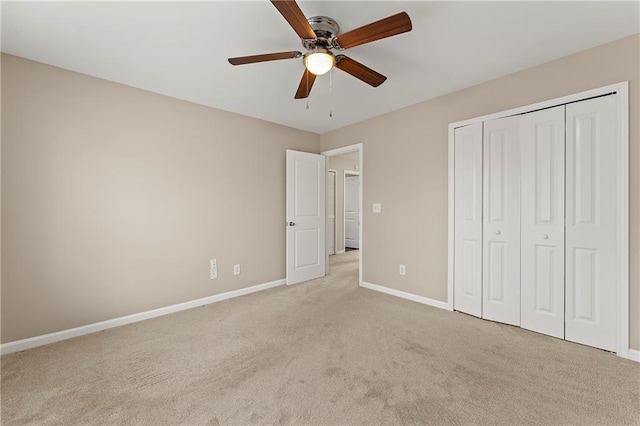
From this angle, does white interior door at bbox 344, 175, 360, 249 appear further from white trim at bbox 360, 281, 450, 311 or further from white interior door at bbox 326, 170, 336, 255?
white trim at bbox 360, 281, 450, 311

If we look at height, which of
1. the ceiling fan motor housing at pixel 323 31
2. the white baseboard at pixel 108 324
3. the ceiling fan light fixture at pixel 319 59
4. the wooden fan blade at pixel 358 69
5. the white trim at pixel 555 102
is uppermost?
the ceiling fan motor housing at pixel 323 31

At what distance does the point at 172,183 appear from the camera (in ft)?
10.2

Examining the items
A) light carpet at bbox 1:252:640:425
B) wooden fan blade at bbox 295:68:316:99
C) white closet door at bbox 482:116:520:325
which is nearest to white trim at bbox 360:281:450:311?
light carpet at bbox 1:252:640:425

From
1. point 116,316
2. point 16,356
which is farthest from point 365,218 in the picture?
point 16,356

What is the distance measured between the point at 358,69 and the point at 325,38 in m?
0.32

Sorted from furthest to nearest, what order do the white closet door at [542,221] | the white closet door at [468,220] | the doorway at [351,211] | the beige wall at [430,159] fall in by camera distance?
A: the doorway at [351,211] < the white closet door at [468,220] < the white closet door at [542,221] < the beige wall at [430,159]

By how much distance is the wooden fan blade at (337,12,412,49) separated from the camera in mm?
1465

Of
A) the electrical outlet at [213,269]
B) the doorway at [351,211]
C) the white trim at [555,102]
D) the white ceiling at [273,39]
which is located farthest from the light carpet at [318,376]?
the doorway at [351,211]

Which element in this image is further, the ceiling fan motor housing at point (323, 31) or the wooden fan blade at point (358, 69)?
the wooden fan blade at point (358, 69)

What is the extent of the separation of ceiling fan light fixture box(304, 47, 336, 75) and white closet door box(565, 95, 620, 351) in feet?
6.89

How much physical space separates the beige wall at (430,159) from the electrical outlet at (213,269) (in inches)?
80.5

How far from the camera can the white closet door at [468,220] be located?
2.85m

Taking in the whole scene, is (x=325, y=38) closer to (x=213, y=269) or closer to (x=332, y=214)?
(x=213, y=269)

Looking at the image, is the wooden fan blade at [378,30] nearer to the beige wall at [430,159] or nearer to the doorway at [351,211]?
the beige wall at [430,159]
